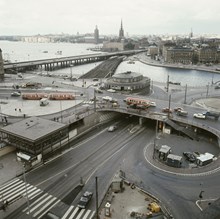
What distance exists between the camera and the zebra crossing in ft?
105

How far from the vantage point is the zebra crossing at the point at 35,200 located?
32.1m

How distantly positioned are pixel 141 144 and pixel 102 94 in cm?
3507

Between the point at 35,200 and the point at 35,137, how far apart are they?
483 inches

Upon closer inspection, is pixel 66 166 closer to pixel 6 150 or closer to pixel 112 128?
pixel 6 150

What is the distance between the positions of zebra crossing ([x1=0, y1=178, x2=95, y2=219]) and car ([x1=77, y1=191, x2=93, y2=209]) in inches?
23.0

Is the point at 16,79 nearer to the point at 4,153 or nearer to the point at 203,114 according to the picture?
the point at 4,153

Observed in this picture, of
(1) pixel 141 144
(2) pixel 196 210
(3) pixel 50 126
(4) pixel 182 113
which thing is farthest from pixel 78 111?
(2) pixel 196 210

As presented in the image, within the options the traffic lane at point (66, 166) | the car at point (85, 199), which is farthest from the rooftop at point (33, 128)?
the car at point (85, 199)

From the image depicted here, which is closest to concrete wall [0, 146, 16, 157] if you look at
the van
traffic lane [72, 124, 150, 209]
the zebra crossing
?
the zebra crossing

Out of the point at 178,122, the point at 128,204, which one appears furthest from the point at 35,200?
the point at 178,122

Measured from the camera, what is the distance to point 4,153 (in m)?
47.2

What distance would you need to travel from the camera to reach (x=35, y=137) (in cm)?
4356

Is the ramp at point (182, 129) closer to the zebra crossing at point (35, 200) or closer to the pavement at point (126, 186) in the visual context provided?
the pavement at point (126, 186)

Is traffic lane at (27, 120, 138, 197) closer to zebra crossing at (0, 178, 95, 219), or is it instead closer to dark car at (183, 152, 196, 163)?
zebra crossing at (0, 178, 95, 219)
